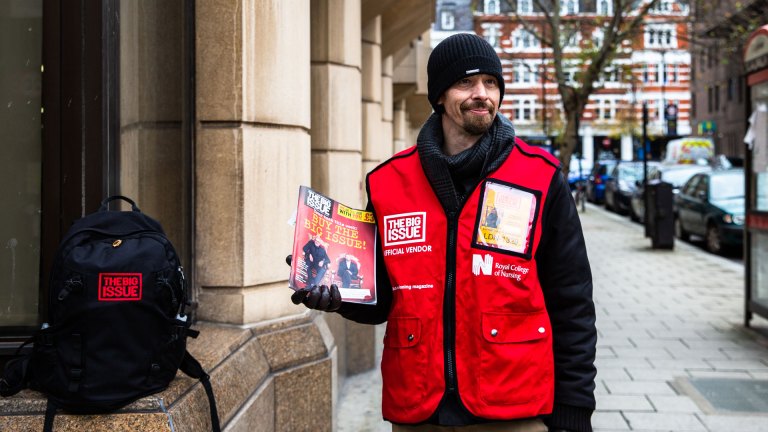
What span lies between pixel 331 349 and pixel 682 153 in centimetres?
3733

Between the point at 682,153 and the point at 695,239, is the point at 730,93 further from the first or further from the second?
the point at 695,239

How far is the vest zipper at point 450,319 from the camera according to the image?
2.52 metres

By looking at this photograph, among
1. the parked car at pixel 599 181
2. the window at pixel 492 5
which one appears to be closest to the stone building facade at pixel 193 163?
the window at pixel 492 5

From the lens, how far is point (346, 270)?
2.67 meters

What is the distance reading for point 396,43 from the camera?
38.9 ft

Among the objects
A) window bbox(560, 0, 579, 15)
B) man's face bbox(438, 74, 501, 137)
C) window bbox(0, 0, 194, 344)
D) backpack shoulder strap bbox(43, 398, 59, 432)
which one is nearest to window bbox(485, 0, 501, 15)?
window bbox(560, 0, 579, 15)

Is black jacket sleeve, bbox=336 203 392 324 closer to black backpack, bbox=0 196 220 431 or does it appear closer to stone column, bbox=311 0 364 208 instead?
black backpack, bbox=0 196 220 431

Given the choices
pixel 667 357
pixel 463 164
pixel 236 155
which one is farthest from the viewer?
pixel 667 357

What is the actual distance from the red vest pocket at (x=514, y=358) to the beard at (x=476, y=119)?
56 cm

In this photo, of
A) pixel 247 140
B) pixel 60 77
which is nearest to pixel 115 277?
pixel 60 77

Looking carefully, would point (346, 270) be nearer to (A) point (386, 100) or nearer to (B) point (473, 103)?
(B) point (473, 103)

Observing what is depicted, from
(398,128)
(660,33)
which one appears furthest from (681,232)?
(398,128)

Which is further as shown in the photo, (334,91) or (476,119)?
(334,91)

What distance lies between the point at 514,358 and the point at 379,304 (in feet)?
1.66
